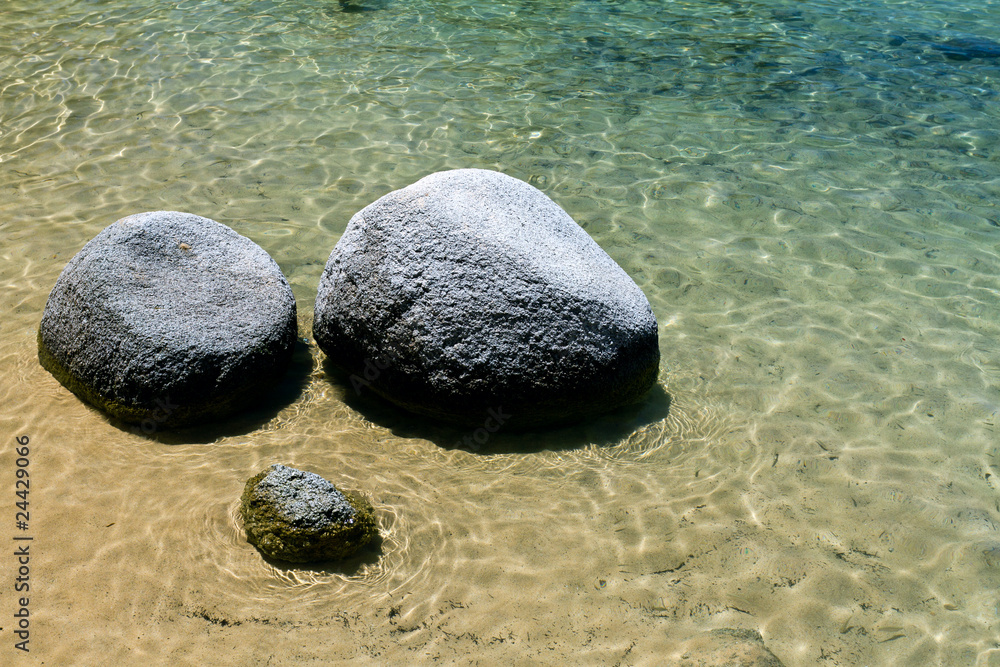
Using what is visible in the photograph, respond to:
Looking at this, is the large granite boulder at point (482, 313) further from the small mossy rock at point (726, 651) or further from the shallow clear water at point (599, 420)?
the small mossy rock at point (726, 651)

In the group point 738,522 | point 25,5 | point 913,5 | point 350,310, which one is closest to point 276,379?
point 350,310

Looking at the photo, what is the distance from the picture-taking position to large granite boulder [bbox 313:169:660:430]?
4.01 meters

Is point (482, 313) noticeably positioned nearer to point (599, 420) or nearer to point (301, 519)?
point (599, 420)

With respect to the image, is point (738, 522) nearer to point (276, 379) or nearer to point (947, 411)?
point (947, 411)

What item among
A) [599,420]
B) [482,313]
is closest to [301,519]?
[482,313]

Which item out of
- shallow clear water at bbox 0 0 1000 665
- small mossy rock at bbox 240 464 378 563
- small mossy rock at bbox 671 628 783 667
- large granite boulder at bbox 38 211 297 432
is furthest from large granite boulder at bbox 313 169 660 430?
small mossy rock at bbox 671 628 783 667

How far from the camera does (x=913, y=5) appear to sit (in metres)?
11.9

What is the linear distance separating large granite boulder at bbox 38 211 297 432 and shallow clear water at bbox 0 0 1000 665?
180 mm

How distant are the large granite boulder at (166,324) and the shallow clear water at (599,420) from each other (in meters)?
0.18

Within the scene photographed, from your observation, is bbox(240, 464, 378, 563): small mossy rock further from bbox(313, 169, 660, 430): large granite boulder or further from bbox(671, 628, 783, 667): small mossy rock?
bbox(671, 628, 783, 667): small mossy rock

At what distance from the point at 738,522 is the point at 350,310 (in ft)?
7.48

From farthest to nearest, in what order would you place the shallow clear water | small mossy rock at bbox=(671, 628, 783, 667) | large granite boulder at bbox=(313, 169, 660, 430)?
large granite boulder at bbox=(313, 169, 660, 430), the shallow clear water, small mossy rock at bbox=(671, 628, 783, 667)

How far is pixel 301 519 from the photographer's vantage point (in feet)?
11.1

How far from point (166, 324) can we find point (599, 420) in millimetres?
2361
